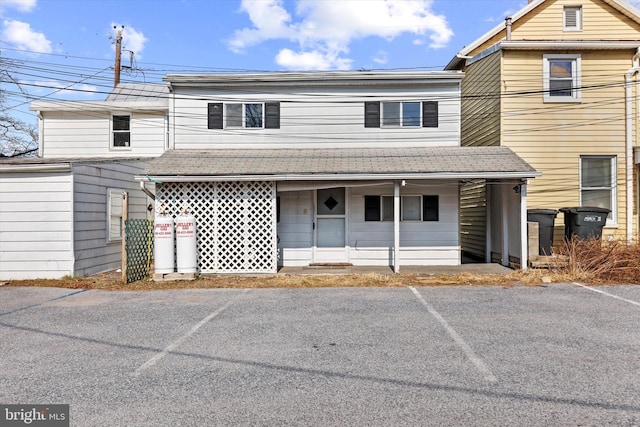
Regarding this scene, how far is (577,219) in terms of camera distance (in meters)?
11.3

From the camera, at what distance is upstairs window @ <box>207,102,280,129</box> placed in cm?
1284

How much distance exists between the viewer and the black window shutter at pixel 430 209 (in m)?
12.4

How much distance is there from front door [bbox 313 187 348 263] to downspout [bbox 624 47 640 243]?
779cm

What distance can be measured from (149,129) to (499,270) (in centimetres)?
1205

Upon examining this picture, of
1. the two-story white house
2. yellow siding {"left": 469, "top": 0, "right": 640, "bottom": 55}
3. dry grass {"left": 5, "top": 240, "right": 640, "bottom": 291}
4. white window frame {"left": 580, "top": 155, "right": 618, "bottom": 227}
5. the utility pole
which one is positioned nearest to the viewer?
dry grass {"left": 5, "top": 240, "right": 640, "bottom": 291}

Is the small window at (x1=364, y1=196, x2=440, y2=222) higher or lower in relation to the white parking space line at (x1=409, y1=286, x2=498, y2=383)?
higher

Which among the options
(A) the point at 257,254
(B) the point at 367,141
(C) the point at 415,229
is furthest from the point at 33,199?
(C) the point at 415,229

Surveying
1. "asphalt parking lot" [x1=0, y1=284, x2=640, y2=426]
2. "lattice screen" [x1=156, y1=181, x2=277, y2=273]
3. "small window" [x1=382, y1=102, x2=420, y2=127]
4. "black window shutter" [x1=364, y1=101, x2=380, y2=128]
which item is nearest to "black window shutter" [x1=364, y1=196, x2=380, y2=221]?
"black window shutter" [x1=364, y1=101, x2=380, y2=128]

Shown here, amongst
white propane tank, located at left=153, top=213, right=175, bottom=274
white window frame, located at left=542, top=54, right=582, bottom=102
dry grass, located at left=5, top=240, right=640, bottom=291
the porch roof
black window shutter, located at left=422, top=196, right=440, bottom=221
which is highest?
white window frame, located at left=542, top=54, right=582, bottom=102

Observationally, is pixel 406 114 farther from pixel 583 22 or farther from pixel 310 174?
pixel 583 22

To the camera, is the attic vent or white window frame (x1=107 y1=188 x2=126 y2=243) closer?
white window frame (x1=107 y1=188 x2=126 y2=243)

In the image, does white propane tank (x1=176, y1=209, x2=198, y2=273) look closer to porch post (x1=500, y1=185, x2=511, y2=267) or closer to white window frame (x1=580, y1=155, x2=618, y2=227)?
porch post (x1=500, y1=185, x2=511, y2=267)

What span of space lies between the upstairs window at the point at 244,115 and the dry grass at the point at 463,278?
467 centimetres

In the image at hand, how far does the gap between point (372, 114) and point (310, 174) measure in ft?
11.6
